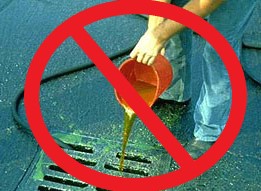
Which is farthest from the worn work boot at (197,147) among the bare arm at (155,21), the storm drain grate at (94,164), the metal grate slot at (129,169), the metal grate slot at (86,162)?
the bare arm at (155,21)

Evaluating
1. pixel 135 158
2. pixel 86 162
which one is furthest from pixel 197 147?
pixel 86 162

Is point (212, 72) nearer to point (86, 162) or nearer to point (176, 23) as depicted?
point (176, 23)

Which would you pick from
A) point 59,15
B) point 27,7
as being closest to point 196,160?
point 59,15

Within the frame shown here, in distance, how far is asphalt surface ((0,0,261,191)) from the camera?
2.08 meters

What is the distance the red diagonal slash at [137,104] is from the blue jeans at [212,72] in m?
0.17

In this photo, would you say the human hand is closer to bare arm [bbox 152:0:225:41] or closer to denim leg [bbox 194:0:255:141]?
bare arm [bbox 152:0:225:41]

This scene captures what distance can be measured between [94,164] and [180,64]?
61cm

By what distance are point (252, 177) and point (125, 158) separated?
0.55 meters

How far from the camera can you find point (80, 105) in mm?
2393

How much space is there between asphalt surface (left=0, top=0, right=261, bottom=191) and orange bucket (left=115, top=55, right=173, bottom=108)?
30 centimetres

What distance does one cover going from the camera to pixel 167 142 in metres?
2.08

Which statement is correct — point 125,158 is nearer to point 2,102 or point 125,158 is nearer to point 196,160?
point 196,160

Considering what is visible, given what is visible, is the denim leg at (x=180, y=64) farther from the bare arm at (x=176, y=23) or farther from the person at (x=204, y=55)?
the bare arm at (x=176, y=23)

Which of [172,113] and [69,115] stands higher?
[69,115]
